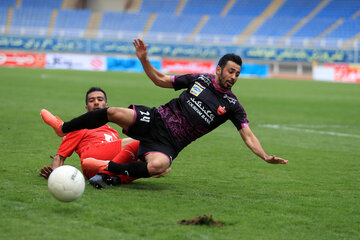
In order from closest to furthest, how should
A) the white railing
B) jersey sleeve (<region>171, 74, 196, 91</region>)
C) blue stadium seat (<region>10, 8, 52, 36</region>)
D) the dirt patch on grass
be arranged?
the dirt patch on grass < jersey sleeve (<region>171, 74, 196, 91</region>) < the white railing < blue stadium seat (<region>10, 8, 52, 36</region>)

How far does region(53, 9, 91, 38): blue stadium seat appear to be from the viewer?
170 feet

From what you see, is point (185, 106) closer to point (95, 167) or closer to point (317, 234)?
point (95, 167)

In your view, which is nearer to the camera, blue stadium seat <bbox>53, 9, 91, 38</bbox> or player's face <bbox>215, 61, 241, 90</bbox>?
player's face <bbox>215, 61, 241, 90</bbox>

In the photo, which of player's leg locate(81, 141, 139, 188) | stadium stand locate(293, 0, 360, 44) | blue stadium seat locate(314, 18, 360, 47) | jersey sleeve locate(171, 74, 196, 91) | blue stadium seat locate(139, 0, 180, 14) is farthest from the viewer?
blue stadium seat locate(139, 0, 180, 14)

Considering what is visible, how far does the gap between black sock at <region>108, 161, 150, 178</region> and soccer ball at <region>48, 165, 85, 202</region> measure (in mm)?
898

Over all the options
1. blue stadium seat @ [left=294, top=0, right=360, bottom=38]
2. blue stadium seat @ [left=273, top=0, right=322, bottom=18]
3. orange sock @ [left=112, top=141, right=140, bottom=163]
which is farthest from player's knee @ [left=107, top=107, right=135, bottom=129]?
blue stadium seat @ [left=273, top=0, right=322, bottom=18]

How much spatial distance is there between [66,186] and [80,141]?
197 cm

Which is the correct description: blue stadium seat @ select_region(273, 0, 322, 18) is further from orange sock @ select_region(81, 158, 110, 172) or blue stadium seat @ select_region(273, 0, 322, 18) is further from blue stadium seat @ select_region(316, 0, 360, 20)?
orange sock @ select_region(81, 158, 110, 172)

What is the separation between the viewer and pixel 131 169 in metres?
5.50

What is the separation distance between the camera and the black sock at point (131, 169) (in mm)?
5480

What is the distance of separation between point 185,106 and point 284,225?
190 centimetres

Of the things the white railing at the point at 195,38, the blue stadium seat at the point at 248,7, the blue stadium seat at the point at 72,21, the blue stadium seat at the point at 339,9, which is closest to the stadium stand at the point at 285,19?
the white railing at the point at 195,38

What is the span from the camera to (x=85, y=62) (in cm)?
4197

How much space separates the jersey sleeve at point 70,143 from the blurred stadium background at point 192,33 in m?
36.0
